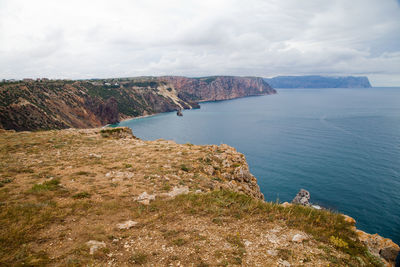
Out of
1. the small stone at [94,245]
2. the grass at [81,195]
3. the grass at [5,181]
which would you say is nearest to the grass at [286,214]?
the small stone at [94,245]

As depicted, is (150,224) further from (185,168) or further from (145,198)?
(185,168)

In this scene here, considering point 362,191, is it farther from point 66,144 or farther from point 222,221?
point 66,144

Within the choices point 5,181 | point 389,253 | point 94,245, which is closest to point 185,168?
point 94,245

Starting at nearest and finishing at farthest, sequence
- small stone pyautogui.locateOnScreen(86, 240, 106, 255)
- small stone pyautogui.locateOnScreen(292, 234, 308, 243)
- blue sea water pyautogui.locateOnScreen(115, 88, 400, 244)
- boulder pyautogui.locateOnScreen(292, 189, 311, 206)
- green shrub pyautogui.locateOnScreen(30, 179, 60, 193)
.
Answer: small stone pyautogui.locateOnScreen(86, 240, 106, 255) < small stone pyautogui.locateOnScreen(292, 234, 308, 243) < green shrub pyautogui.locateOnScreen(30, 179, 60, 193) < blue sea water pyautogui.locateOnScreen(115, 88, 400, 244) < boulder pyautogui.locateOnScreen(292, 189, 311, 206)

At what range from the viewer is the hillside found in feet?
20.6

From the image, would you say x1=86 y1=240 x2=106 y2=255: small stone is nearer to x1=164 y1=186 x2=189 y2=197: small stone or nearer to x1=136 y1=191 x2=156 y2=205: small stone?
x1=136 y1=191 x2=156 y2=205: small stone

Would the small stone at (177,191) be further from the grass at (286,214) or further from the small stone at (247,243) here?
the small stone at (247,243)

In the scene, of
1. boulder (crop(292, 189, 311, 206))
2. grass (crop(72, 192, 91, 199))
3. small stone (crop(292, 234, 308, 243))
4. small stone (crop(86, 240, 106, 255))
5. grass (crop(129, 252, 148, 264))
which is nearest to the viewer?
grass (crop(129, 252, 148, 264))

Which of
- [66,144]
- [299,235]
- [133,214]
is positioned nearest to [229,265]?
[299,235]

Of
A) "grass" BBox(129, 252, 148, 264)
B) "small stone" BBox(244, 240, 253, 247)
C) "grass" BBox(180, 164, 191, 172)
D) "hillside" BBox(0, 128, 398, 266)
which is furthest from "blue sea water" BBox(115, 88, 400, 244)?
"grass" BBox(129, 252, 148, 264)

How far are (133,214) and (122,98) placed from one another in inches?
7558

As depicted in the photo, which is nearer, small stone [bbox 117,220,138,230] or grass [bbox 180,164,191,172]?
small stone [bbox 117,220,138,230]

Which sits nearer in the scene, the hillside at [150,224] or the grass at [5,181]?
the hillside at [150,224]

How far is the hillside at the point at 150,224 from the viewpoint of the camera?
628 centimetres
